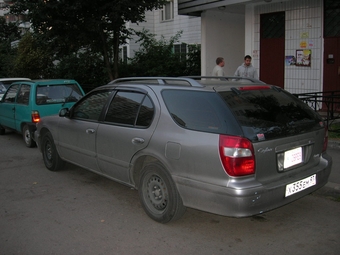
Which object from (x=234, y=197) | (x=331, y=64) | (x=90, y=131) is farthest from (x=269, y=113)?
(x=331, y=64)

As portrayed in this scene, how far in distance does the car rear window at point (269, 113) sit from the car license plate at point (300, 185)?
532 mm

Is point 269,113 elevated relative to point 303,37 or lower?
lower

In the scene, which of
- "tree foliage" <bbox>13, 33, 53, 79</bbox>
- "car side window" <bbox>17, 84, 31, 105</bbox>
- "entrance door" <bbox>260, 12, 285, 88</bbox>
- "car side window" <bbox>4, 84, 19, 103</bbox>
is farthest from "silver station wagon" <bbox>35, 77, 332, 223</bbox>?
"tree foliage" <bbox>13, 33, 53, 79</bbox>

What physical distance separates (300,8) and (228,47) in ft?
12.3

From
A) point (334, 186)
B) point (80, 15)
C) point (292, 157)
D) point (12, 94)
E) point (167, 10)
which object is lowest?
point (334, 186)

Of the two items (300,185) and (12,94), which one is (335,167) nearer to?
(300,185)

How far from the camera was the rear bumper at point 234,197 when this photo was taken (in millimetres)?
3732

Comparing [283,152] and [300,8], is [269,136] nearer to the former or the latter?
[283,152]

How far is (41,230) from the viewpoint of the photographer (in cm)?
439

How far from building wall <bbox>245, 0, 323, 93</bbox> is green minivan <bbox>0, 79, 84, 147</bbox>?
6308 millimetres

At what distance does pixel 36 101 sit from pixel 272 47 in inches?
286

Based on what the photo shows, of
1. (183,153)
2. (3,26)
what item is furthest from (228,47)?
(3,26)

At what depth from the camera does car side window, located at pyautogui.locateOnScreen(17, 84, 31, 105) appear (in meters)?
8.95

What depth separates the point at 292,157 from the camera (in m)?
4.16
